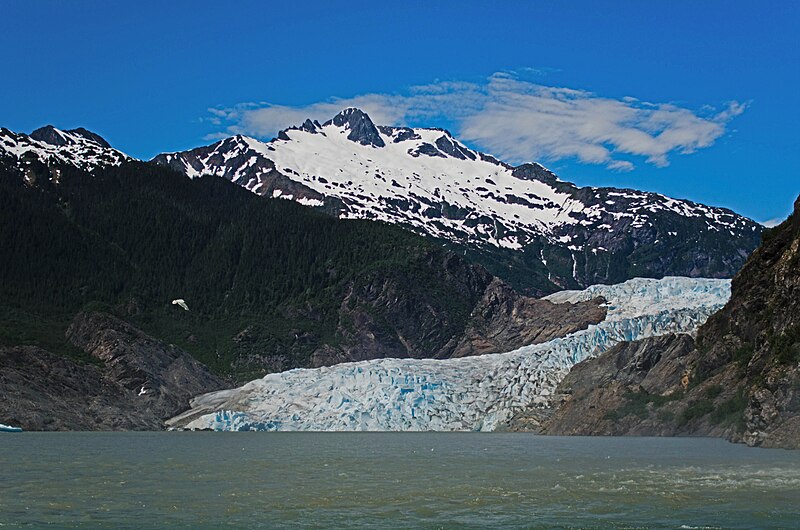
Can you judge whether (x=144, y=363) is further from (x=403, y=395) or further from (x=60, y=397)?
(x=403, y=395)

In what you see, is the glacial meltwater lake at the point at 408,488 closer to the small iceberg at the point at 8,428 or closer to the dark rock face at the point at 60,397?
the small iceberg at the point at 8,428

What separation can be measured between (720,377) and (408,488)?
62719 millimetres

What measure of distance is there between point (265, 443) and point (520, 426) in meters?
43.0

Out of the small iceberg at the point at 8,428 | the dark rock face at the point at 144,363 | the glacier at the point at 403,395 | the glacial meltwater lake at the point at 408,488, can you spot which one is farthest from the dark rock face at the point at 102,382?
the glacial meltwater lake at the point at 408,488

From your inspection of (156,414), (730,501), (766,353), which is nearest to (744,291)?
(766,353)

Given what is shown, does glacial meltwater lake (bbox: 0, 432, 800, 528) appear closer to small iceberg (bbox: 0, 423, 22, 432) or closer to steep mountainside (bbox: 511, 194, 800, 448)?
steep mountainside (bbox: 511, 194, 800, 448)

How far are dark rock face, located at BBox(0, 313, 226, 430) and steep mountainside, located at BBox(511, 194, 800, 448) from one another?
197 feet

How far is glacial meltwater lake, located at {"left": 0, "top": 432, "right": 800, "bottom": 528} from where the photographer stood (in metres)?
38.1

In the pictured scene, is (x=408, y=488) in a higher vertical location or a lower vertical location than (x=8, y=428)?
lower

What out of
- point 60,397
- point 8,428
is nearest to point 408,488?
point 8,428

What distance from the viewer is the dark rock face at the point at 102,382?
14050 centimetres

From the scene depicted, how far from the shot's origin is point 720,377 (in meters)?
104

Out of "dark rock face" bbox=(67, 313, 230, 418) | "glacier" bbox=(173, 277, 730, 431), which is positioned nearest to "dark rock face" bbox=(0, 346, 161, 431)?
"dark rock face" bbox=(67, 313, 230, 418)

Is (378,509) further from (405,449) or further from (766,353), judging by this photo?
(766,353)
